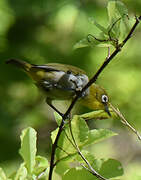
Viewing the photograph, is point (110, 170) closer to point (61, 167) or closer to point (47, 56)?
point (61, 167)

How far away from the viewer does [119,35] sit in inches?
38.5

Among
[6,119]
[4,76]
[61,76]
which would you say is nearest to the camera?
[61,76]

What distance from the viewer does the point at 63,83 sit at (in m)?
1.66

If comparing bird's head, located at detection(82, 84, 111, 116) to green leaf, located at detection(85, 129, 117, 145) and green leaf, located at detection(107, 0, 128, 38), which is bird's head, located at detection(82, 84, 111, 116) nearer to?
green leaf, located at detection(85, 129, 117, 145)

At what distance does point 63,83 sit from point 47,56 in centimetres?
130

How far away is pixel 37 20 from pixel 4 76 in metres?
A: 0.47

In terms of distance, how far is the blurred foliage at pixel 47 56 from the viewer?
286cm

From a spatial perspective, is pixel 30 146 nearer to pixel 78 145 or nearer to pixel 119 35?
pixel 78 145

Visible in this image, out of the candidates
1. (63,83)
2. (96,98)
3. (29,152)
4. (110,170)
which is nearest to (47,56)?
(63,83)

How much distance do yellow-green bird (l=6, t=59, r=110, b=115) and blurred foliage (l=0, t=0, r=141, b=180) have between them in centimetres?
110

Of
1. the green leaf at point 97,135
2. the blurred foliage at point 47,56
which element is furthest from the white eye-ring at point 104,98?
the blurred foliage at point 47,56

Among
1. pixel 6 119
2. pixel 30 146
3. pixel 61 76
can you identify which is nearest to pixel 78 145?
pixel 30 146

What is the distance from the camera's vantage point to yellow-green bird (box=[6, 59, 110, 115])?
5.02 ft

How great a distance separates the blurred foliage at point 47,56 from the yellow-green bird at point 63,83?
110 cm
